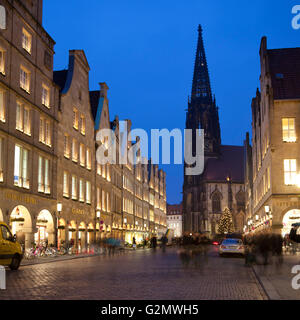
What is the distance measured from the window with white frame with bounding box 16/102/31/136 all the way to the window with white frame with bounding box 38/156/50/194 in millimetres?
3138

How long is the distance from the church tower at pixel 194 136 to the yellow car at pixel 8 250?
105 meters

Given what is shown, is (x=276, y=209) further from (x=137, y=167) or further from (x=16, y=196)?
(x=137, y=167)

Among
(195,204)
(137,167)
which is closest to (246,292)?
(137,167)

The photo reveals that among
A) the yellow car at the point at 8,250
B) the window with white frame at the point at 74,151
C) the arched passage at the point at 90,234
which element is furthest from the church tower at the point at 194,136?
the yellow car at the point at 8,250

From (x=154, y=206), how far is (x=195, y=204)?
23.9 meters

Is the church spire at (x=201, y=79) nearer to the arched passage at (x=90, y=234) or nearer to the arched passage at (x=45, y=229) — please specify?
the arched passage at (x=90, y=234)

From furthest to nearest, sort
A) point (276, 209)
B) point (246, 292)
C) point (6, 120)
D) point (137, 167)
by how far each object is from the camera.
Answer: point (137, 167) < point (276, 209) < point (6, 120) < point (246, 292)

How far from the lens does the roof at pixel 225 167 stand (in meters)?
128

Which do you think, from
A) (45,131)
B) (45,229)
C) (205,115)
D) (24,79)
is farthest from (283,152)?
(205,115)

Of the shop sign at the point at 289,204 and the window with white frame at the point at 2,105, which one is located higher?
the window with white frame at the point at 2,105

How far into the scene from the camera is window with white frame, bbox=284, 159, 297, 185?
42.2 meters

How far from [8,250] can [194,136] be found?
107622 millimetres
